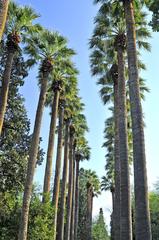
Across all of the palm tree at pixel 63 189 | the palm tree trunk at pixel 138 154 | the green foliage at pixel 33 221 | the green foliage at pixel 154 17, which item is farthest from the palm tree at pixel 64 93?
the green foliage at pixel 154 17

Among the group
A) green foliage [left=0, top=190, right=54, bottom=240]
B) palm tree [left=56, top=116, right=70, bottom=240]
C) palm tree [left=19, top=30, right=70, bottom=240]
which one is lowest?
green foliage [left=0, top=190, right=54, bottom=240]

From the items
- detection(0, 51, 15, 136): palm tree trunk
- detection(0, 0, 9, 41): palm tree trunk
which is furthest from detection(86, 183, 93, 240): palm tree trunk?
detection(0, 0, 9, 41): palm tree trunk

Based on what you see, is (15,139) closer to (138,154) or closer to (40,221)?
(40,221)

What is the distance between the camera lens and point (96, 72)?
27.1 meters

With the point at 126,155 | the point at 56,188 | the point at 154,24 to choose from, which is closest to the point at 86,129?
the point at 56,188

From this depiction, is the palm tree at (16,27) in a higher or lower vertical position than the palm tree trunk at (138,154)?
higher

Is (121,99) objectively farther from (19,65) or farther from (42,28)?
(19,65)

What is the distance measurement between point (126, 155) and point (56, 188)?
1222 cm

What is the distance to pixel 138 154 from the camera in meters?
13.9

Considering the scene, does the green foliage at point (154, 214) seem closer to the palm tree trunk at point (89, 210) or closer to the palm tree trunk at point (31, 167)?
the palm tree trunk at point (89, 210)

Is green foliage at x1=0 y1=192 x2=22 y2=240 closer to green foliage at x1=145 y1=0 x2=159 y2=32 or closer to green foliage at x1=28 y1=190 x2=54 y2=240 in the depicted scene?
green foliage at x1=28 y1=190 x2=54 y2=240

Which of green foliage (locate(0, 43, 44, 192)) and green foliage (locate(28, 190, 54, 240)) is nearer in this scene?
green foliage (locate(28, 190, 54, 240))

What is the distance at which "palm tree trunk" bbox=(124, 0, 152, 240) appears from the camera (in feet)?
41.0

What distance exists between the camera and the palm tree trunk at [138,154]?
41.0 ft
